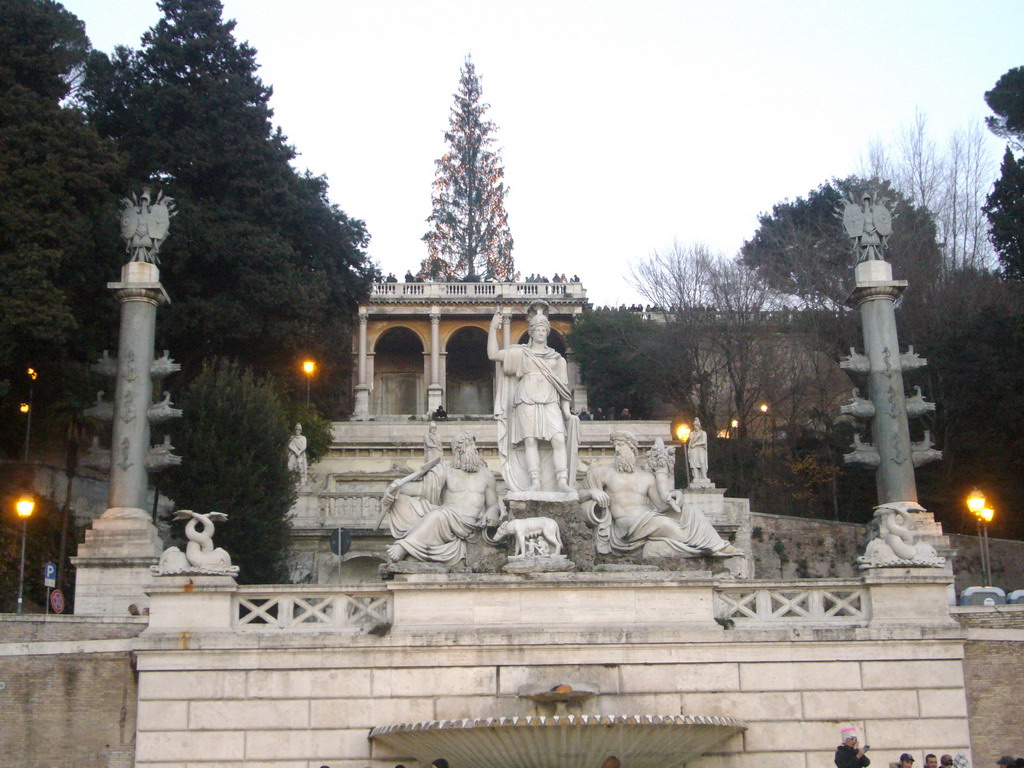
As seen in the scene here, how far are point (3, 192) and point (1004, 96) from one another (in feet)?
98.7

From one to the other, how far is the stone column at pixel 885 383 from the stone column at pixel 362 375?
30886 millimetres

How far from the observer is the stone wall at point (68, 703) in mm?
15953

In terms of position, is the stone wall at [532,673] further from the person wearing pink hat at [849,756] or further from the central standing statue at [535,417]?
the person wearing pink hat at [849,756]

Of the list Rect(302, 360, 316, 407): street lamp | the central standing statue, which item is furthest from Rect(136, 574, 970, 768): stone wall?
Rect(302, 360, 316, 407): street lamp

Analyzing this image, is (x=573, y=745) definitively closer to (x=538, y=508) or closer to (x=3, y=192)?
(x=538, y=508)

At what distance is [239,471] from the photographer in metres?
25.8

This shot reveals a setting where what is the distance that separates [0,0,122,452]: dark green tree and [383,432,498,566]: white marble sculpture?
12488mm

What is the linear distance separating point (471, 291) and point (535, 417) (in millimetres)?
42410

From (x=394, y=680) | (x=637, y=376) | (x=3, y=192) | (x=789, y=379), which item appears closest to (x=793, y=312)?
(x=789, y=379)

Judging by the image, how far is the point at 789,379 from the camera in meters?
39.2

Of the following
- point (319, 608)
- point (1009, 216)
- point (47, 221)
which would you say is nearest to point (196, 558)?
point (319, 608)

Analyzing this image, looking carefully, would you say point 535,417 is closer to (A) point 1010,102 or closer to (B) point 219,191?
(B) point 219,191

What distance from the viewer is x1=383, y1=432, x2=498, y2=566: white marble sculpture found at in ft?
53.4

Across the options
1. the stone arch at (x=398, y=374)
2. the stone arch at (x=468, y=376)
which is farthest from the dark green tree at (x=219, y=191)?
the stone arch at (x=398, y=374)
